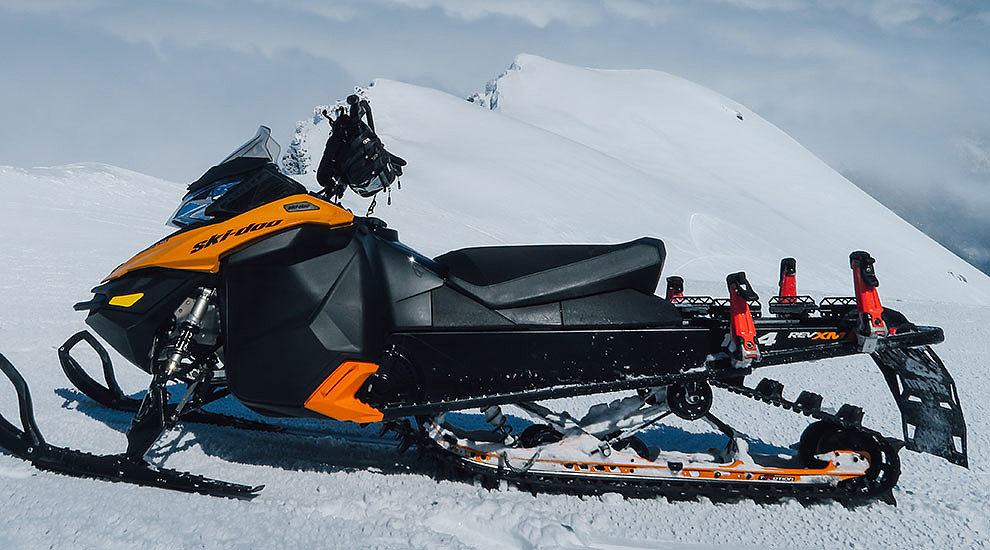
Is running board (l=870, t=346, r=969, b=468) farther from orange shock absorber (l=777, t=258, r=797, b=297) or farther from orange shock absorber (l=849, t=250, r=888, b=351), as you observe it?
orange shock absorber (l=777, t=258, r=797, b=297)

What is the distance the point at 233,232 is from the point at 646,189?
70.3 feet

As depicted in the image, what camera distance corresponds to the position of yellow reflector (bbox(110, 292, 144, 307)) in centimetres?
268

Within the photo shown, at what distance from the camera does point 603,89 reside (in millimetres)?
44969

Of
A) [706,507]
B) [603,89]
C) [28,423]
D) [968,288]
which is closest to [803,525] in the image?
[706,507]

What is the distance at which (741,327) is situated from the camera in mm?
2723

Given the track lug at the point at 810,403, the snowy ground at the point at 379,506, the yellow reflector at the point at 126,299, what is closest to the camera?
the snowy ground at the point at 379,506

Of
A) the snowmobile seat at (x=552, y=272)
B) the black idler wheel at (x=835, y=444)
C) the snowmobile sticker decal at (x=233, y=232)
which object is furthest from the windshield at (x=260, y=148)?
the black idler wheel at (x=835, y=444)

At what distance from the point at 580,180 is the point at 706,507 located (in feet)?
65.4

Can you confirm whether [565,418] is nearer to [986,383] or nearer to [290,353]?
[290,353]

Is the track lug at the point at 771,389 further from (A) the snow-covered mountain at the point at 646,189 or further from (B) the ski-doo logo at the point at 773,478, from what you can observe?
(A) the snow-covered mountain at the point at 646,189

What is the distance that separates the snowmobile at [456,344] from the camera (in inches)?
103

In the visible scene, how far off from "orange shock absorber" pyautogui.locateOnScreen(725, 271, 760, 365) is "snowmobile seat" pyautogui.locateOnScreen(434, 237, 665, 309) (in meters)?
0.32

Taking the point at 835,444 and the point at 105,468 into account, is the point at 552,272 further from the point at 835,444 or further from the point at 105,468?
the point at 105,468

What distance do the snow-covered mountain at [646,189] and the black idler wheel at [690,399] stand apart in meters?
5.88
